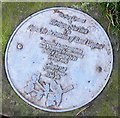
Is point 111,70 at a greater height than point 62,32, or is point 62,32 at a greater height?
point 62,32

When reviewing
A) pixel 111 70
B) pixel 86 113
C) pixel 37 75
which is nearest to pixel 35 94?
pixel 37 75

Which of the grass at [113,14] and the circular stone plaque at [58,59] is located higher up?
the grass at [113,14]

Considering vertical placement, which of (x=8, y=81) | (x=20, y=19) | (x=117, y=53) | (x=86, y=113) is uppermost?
(x=20, y=19)

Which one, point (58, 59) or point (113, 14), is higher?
point (113, 14)

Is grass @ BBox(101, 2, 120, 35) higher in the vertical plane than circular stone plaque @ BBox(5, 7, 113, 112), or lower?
higher

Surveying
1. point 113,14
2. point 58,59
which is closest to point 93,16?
point 113,14

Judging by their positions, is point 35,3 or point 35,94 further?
point 35,3

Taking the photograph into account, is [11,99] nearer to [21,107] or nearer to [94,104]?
[21,107]

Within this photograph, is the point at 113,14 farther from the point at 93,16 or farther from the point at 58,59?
the point at 58,59
